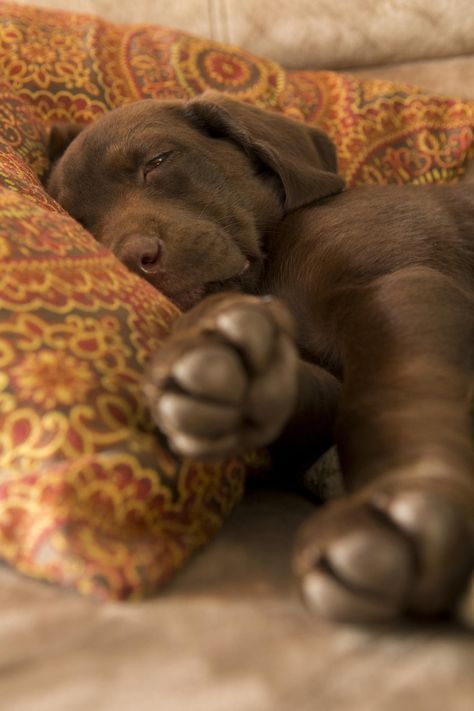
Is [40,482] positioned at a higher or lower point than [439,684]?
higher

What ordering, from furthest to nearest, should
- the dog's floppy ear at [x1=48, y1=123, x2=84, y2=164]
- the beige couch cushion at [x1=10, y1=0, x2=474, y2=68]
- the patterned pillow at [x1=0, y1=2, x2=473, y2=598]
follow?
the beige couch cushion at [x1=10, y1=0, x2=474, y2=68] → the dog's floppy ear at [x1=48, y1=123, x2=84, y2=164] → the patterned pillow at [x1=0, y1=2, x2=473, y2=598]

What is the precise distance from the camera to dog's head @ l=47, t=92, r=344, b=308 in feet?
6.20

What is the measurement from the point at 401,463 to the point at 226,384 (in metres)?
0.25

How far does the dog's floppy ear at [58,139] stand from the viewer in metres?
2.19

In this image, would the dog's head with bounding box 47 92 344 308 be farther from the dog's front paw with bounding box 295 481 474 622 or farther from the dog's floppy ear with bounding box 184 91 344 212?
the dog's front paw with bounding box 295 481 474 622

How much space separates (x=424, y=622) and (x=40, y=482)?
1.57ft

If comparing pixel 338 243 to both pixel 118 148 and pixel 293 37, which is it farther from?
pixel 293 37

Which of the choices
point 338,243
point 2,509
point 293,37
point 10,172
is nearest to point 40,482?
point 2,509

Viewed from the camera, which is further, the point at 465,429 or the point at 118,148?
the point at 118,148

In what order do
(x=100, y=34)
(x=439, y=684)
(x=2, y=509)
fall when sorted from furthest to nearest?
(x=100, y=34) < (x=2, y=509) < (x=439, y=684)

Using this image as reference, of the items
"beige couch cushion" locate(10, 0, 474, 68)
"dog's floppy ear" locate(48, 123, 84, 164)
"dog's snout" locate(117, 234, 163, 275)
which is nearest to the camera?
"dog's snout" locate(117, 234, 163, 275)

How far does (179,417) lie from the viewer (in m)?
0.93

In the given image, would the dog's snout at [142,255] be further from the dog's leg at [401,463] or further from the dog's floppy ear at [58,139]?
the dog's floppy ear at [58,139]

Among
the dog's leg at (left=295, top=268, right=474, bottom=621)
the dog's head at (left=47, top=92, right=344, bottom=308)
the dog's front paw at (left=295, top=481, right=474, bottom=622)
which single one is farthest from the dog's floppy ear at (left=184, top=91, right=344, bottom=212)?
the dog's front paw at (left=295, top=481, right=474, bottom=622)
